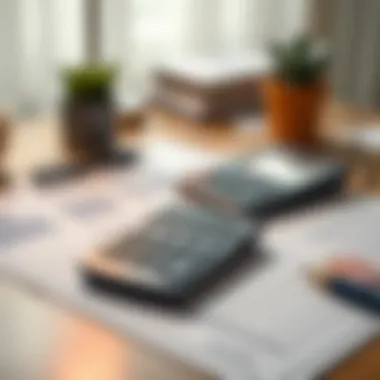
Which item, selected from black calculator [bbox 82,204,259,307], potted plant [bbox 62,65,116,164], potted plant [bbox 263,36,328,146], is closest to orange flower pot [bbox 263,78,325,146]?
potted plant [bbox 263,36,328,146]

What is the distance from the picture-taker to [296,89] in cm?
153

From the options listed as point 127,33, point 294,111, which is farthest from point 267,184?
point 127,33

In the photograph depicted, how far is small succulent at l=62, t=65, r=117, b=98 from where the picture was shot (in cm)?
147

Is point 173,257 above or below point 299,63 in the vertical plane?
below

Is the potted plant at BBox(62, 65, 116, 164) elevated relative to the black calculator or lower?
elevated

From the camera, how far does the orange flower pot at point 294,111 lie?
1535 mm

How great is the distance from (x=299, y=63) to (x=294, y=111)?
7 centimetres

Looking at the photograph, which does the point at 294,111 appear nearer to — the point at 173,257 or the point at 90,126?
the point at 90,126

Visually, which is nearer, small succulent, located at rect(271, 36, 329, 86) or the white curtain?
small succulent, located at rect(271, 36, 329, 86)

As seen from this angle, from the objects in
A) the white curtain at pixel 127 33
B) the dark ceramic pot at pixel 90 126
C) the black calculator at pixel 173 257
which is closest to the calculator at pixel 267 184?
the black calculator at pixel 173 257

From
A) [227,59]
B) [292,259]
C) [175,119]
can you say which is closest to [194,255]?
[292,259]

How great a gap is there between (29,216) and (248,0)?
0.96 m

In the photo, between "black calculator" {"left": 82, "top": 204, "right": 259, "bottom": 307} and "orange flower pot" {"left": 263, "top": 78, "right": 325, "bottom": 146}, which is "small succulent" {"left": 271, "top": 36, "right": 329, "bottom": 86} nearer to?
"orange flower pot" {"left": 263, "top": 78, "right": 325, "bottom": 146}

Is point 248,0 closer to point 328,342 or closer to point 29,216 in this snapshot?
point 29,216
